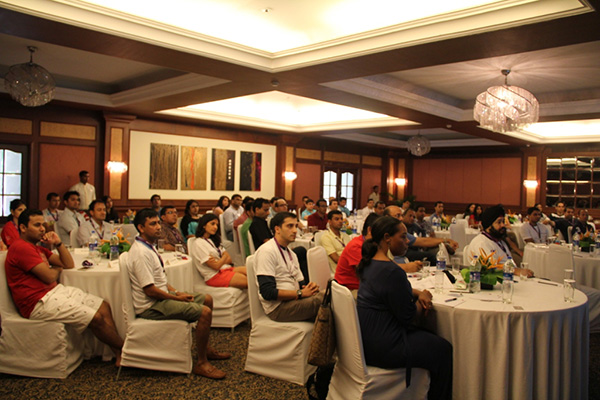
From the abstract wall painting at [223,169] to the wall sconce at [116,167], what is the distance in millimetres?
2512

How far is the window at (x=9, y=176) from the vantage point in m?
9.01

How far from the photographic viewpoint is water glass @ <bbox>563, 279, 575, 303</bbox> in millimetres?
3168

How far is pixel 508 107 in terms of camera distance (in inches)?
245

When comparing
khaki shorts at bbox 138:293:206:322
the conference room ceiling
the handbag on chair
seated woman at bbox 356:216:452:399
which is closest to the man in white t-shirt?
the conference room ceiling

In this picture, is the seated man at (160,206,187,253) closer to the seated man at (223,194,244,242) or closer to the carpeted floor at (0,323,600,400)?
the carpeted floor at (0,323,600,400)

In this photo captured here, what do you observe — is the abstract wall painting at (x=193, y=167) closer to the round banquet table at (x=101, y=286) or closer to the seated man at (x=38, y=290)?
the round banquet table at (x=101, y=286)

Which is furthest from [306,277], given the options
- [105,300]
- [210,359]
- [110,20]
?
[110,20]

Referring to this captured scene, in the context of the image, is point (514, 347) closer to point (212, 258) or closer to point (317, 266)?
point (317, 266)

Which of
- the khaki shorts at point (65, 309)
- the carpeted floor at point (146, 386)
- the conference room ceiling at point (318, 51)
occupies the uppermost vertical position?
the conference room ceiling at point (318, 51)

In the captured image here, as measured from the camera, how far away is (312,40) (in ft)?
19.2

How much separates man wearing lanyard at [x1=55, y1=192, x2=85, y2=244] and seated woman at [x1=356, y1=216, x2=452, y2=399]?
5228 mm

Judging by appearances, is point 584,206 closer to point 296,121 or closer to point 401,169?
point 401,169

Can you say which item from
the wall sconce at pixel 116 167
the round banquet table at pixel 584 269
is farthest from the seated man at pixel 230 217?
the round banquet table at pixel 584 269

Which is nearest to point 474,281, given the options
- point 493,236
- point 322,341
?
point 493,236
